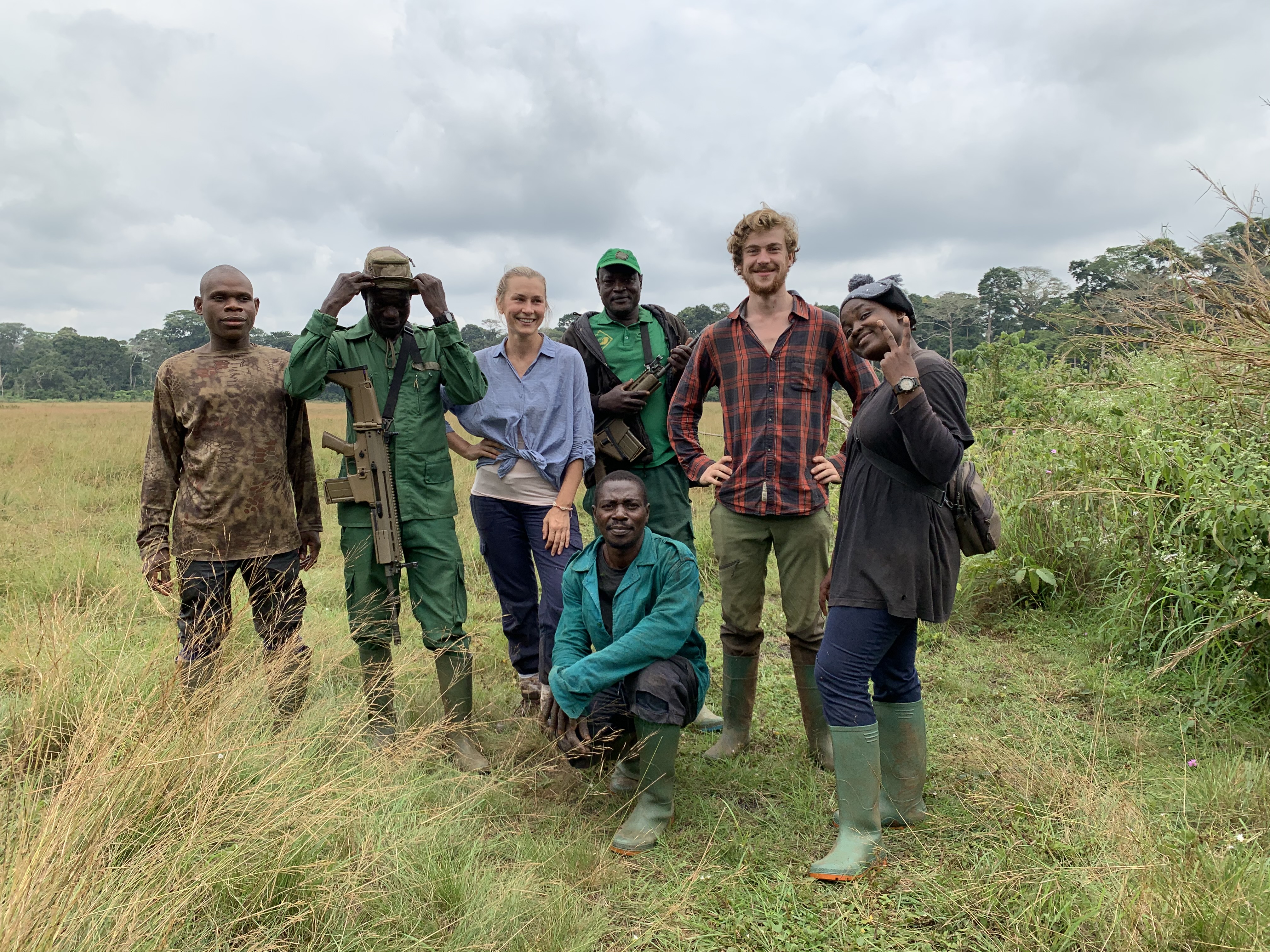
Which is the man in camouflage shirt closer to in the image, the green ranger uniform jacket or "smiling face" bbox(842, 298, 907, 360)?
the green ranger uniform jacket

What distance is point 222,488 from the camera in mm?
3314

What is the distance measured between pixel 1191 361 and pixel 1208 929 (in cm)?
330

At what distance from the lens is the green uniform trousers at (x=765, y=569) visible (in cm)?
344

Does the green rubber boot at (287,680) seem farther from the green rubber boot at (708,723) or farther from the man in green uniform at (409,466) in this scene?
the green rubber boot at (708,723)

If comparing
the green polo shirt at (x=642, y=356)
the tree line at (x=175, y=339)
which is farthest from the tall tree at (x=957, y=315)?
the green polo shirt at (x=642, y=356)

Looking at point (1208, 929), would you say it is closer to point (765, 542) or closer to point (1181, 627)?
point (765, 542)

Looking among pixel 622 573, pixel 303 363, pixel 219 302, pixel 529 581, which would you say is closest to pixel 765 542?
pixel 622 573

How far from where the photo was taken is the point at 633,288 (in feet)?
13.3

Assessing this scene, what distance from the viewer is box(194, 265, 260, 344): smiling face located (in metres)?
3.30

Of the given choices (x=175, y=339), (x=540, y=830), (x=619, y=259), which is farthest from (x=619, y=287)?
(x=175, y=339)

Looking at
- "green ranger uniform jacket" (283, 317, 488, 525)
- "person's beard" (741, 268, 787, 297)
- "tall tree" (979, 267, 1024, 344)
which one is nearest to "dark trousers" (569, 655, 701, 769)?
"green ranger uniform jacket" (283, 317, 488, 525)

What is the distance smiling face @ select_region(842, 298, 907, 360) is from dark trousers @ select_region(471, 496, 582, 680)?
65.4 inches

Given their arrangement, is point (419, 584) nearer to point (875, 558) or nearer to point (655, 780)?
point (655, 780)

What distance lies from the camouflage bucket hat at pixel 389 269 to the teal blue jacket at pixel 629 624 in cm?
142
